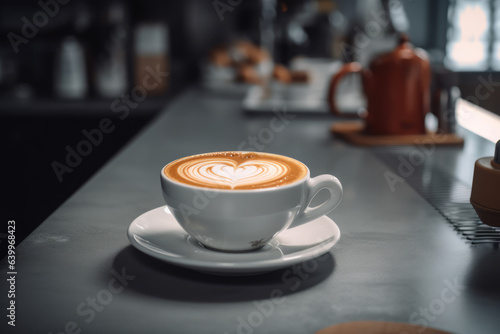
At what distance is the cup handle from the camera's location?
654mm

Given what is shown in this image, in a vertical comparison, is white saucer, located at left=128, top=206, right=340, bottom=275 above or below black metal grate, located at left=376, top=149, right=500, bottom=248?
above

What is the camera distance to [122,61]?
2.63 meters

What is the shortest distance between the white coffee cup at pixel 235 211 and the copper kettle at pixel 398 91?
2.41ft

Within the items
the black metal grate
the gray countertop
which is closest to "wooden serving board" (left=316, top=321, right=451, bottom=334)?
the gray countertop

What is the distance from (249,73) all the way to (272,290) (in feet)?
5.93

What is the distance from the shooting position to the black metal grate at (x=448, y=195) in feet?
2.48

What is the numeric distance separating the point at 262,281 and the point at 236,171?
0.13 metres

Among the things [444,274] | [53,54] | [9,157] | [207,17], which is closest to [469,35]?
[207,17]

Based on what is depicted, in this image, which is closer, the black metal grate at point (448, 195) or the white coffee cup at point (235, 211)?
the white coffee cup at point (235, 211)

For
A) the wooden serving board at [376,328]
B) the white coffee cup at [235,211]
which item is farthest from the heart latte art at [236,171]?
the wooden serving board at [376,328]

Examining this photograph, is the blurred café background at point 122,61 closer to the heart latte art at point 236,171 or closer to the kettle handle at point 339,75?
the kettle handle at point 339,75

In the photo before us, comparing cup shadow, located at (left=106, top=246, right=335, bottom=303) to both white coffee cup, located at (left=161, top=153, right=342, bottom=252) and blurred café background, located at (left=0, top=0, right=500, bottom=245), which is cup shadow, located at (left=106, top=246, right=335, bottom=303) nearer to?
white coffee cup, located at (left=161, top=153, right=342, bottom=252)

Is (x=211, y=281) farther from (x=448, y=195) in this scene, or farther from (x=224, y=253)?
(x=448, y=195)

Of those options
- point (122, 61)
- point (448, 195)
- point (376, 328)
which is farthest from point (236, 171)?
point (122, 61)
